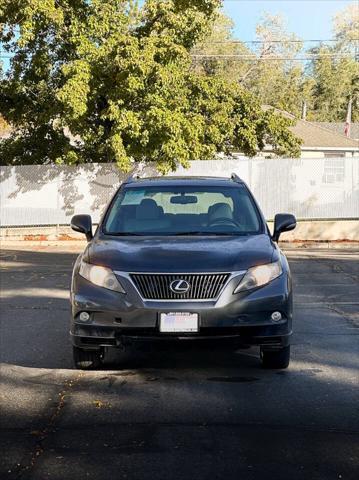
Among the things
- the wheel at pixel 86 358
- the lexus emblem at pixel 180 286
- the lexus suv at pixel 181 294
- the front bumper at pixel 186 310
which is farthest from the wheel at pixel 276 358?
the wheel at pixel 86 358

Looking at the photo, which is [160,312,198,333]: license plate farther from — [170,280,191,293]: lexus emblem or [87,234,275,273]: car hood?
[87,234,275,273]: car hood

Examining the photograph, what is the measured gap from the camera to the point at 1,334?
322 inches

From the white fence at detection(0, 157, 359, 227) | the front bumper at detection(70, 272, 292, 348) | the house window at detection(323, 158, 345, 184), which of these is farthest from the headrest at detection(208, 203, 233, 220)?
the house window at detection(323, 158, 345, 184)

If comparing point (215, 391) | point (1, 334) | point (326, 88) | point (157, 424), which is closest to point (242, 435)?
point (157, 424)

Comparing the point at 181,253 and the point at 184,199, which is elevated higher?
the point at 184,199

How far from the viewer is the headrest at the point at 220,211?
7250mm

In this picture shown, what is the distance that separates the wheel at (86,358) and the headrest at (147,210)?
59.6 inches

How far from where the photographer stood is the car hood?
19.4 feet

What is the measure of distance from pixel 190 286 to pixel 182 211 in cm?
168

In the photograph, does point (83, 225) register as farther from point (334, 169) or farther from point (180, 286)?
point (334, 169)

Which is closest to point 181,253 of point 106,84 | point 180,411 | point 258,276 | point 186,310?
point 186,310

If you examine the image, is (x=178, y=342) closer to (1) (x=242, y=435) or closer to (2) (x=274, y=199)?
(1) (x=242, y=435)

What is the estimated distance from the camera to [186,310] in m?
5.79

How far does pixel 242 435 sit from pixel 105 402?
1.25 m
